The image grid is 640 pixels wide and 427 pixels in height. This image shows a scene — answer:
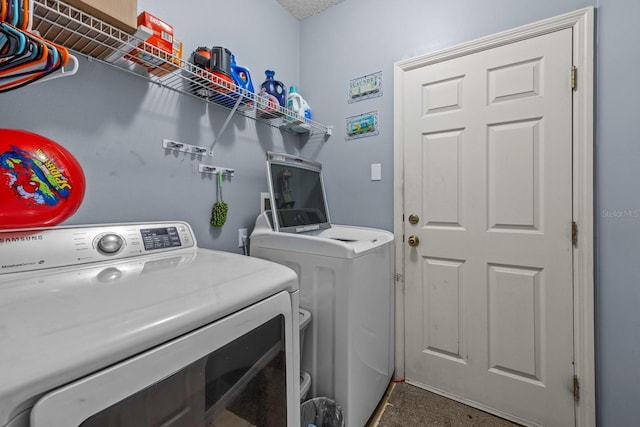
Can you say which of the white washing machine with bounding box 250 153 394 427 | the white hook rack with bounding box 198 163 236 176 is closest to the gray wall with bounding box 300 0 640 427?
the white washing machine with bounding box 250 153 394 427

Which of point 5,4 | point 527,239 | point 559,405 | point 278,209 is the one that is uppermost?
point 5,4

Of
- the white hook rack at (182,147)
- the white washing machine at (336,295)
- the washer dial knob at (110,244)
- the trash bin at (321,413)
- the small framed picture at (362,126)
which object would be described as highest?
the small framed picture at (362,126)

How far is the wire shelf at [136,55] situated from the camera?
887mm

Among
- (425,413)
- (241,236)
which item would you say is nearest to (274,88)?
(241,236)

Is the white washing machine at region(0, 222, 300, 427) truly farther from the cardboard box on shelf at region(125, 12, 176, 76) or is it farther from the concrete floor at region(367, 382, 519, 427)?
the concrete floor at region(367, 382, 519, 427)

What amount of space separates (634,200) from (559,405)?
1104 mm

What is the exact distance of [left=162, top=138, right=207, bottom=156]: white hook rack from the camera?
1356 millimetres

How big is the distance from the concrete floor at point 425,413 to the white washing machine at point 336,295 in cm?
9

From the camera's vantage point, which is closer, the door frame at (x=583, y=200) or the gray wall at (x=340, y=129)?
the gray wall at (x=340, y=129)

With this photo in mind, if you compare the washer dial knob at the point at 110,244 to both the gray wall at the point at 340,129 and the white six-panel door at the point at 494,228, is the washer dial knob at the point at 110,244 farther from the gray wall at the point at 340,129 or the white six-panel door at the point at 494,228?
the white six-panel door at the point at 494,228

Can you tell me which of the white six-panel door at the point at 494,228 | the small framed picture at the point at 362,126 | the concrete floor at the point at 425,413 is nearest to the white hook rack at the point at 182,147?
the small framed picture at the point at 362,126

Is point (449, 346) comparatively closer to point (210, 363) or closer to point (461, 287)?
point (461, 287)

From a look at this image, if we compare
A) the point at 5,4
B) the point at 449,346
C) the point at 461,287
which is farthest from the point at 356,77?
the point at 449,346

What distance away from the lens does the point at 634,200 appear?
129 cm
